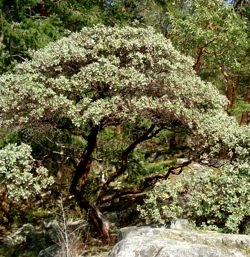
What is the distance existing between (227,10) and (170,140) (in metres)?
4.99

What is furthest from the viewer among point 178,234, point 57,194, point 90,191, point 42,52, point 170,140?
point 170,140

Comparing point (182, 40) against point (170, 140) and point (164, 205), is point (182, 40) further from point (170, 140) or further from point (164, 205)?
point (164, 205)

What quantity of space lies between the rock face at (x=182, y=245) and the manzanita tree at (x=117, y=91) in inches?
87.8

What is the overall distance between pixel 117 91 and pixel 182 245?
3214 mm

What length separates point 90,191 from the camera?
1235cm

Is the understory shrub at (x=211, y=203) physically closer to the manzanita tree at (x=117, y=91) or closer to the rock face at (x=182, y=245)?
the manzanita tree at (x=117, y=91)

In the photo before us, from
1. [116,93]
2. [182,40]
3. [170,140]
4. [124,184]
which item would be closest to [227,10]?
[182,40]

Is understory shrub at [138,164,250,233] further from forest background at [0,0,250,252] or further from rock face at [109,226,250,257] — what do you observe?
rock face at [109,226,250,257]

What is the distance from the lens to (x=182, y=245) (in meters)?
6.02

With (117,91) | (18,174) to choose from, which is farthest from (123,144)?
(18,174)

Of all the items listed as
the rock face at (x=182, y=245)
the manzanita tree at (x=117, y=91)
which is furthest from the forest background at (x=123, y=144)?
the rock face at (x=182, y=245)

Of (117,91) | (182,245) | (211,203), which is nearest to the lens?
(182,245)

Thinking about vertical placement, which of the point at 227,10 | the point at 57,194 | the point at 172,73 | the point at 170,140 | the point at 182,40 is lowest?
the point at 57,194

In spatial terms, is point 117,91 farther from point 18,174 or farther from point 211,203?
point 211,203
